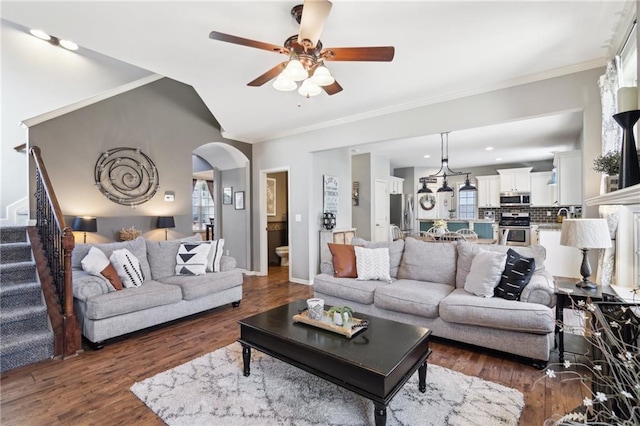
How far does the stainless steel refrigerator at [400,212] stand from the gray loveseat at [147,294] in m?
5.59

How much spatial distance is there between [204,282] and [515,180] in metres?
8.28

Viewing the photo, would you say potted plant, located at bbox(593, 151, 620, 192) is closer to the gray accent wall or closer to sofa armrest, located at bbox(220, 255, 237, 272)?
sofa armrest, located at bbox(220, 255, 237, 272)

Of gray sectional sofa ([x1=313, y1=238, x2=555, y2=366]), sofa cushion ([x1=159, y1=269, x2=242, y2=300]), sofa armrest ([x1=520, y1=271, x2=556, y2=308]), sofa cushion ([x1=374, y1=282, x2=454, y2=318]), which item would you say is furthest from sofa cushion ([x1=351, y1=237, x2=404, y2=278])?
sofa cushion ([x1=159, y1=269, x2=242, y2=300])

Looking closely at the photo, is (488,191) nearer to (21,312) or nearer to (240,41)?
(240,41)

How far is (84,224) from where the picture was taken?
4.16m

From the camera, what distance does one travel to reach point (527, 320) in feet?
8.16

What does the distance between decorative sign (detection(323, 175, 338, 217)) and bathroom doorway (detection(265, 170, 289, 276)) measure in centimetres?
156

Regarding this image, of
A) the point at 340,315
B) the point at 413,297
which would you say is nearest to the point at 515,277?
the point at 413,297

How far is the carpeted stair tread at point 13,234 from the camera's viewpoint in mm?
3393

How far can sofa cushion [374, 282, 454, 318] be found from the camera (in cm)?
295

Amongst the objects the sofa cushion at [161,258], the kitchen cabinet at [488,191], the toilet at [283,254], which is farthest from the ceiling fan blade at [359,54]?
the kitchen cabinet at [488,191]

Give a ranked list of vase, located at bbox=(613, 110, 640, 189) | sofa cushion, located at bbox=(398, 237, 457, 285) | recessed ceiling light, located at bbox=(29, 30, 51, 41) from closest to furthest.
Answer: vase, located at bbox=(613, 110, 640, 189) < sofa cushion, located at bbox=(398, 237, 457, 285) < recessed ceiling light, located at bbox=(29, 30, 51, 41)

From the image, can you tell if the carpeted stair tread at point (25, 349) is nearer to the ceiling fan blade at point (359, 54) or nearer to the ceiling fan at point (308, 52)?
the ceiling fan at point (308, 52)

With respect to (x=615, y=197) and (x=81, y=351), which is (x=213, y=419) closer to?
(x=81, y=351)
